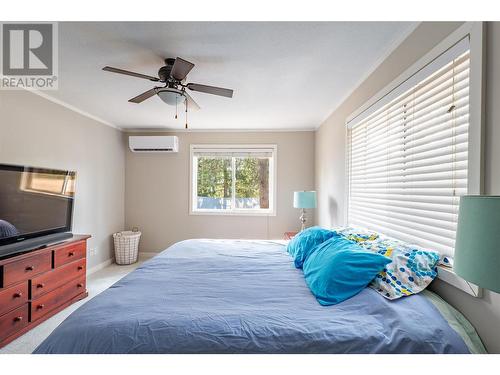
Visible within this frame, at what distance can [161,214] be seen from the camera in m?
4.81

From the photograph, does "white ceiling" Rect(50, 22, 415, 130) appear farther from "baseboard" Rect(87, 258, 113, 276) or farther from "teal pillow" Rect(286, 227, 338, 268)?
"baseboard" Rect(87, 258, 113, 276)

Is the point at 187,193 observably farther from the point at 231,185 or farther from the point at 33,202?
the point at 33,202

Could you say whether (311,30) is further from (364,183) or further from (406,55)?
(364,183)

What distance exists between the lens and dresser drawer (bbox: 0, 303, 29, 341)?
6.90ft

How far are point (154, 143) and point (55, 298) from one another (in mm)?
2761

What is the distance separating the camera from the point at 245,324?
1.22 metres

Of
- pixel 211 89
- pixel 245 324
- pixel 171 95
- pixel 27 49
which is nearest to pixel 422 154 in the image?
pixel 245 324

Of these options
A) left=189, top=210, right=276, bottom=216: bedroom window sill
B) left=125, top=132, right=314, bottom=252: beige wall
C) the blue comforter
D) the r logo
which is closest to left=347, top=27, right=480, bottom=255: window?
the blue comforter

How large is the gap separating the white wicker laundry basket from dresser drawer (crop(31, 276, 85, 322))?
4.23 ft

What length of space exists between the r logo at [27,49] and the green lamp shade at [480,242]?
2.57 metres

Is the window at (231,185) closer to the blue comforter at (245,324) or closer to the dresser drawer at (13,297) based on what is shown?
the dresser drawer at (13,297)

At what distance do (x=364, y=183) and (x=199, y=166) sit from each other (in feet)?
10.5

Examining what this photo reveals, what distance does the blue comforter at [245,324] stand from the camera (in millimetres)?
1139

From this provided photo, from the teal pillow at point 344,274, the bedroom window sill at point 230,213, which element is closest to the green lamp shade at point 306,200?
the bedroom window sill at point 230,213
